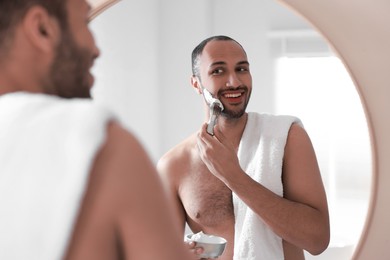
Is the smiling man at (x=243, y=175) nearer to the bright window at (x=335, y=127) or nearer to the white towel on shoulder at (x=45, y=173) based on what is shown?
the bright window at (x=335, y=127)

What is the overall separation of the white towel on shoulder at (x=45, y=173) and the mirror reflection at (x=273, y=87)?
0.55 metres

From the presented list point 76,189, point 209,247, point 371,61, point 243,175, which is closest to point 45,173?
point 76,189

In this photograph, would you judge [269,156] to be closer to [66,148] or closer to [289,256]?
[289,256]

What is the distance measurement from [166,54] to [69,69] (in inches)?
21.3

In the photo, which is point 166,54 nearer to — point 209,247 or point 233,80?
point 233,80

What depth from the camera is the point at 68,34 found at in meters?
0.46

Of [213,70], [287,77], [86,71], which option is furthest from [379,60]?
[86,71]

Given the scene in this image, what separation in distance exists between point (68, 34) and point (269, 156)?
1.92 feet

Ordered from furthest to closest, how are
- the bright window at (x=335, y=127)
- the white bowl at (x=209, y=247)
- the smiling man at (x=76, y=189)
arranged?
1. the bright window at (x=335, y=127)
2. the white bowl at (x=209, y=247)
3. the smiling man at (x=76, y=189)

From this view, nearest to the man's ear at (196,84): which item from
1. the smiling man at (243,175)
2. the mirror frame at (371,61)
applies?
the smiling man at (243,175)

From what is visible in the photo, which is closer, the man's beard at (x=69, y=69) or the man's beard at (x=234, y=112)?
the man's beard at (x=69, y=69)

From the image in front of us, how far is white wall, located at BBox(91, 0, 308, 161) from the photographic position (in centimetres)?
94

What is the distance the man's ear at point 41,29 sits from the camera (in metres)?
0.44

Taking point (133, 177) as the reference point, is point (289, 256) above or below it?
below
